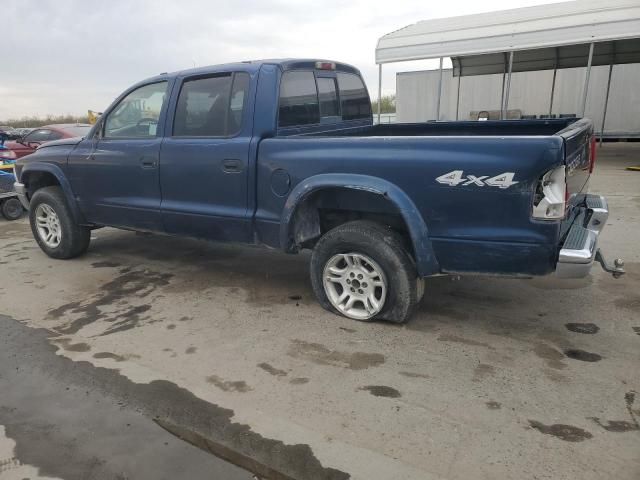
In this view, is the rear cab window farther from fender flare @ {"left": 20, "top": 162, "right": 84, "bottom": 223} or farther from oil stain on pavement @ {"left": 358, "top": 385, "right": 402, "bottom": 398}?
fender flare @ {"left": 20, "top": 162, "right": 84, "bottom": 223}

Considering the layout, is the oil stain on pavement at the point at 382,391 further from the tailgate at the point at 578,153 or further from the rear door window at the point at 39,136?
the rear door window at the point at 39,136

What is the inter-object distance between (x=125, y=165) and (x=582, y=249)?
3970mm

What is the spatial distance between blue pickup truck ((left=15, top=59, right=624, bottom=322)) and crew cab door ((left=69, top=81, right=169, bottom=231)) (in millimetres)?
16

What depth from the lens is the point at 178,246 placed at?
21.0ft

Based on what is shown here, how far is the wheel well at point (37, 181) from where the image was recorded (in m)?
5.82

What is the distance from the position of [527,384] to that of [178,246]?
15.2 feet

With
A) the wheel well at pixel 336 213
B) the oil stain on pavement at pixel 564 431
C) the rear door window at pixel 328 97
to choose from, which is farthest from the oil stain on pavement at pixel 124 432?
the rear door window at pixel 328 97

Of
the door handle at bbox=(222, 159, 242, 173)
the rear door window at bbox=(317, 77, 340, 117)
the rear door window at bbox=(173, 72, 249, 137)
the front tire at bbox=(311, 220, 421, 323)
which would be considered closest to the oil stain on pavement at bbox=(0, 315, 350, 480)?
the front tire at bbox=(311, 220, 421, 323)

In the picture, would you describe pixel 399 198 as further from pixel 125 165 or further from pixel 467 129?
pixel 125 165

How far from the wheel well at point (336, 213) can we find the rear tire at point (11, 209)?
665 cm

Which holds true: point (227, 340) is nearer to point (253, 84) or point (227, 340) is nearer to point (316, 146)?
point (316, 146)

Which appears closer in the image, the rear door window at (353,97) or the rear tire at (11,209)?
the rear door window at (353,97)

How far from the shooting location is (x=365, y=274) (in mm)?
3781

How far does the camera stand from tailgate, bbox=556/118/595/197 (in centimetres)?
307
